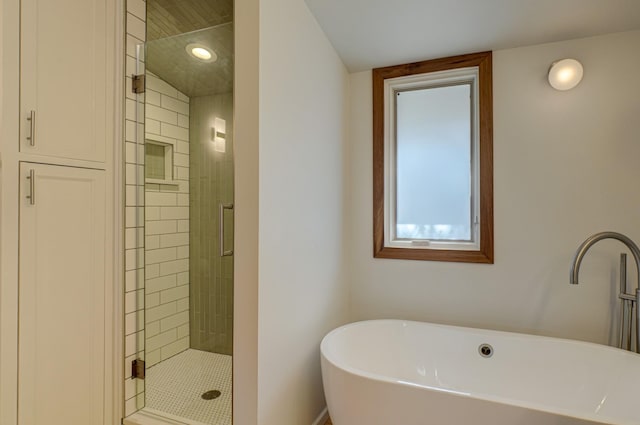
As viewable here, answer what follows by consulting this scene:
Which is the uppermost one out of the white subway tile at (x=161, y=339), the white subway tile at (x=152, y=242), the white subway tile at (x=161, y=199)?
the white subway tile at (x=161, y=199)

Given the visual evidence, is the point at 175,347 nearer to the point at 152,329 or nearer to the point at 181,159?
the point at 152,329

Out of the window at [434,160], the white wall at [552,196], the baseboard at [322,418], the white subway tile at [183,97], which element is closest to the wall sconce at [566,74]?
the white wall at [552,196]

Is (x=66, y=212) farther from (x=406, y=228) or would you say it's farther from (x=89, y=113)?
(x=406, y=228)

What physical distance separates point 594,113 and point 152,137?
8.09ft

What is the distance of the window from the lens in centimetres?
206

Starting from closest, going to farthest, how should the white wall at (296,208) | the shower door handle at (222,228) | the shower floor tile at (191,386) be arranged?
the white wall at (296,208)
the shower door handle at (222,228)
the shower floor tile at (191,386)

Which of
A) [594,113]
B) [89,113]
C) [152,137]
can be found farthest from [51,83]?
[594,113]

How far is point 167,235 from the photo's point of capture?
5.81 feet

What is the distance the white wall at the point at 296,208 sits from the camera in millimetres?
1338

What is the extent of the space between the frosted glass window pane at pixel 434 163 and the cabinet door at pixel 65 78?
180 cm

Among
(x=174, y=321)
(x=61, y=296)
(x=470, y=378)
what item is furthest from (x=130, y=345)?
(x=470, y=378)

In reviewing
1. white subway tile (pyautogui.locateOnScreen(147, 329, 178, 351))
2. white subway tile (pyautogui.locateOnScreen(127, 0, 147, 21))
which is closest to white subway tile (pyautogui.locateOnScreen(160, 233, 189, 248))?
white subway tile (pyautogui.locateOnScreen(147, 329, 178, 351))

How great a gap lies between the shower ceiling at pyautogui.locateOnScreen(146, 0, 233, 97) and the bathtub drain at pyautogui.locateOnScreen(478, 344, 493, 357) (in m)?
1.94

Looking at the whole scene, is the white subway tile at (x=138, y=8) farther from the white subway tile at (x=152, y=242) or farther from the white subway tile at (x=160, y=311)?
the white subway tile at (x=160, y=311)
